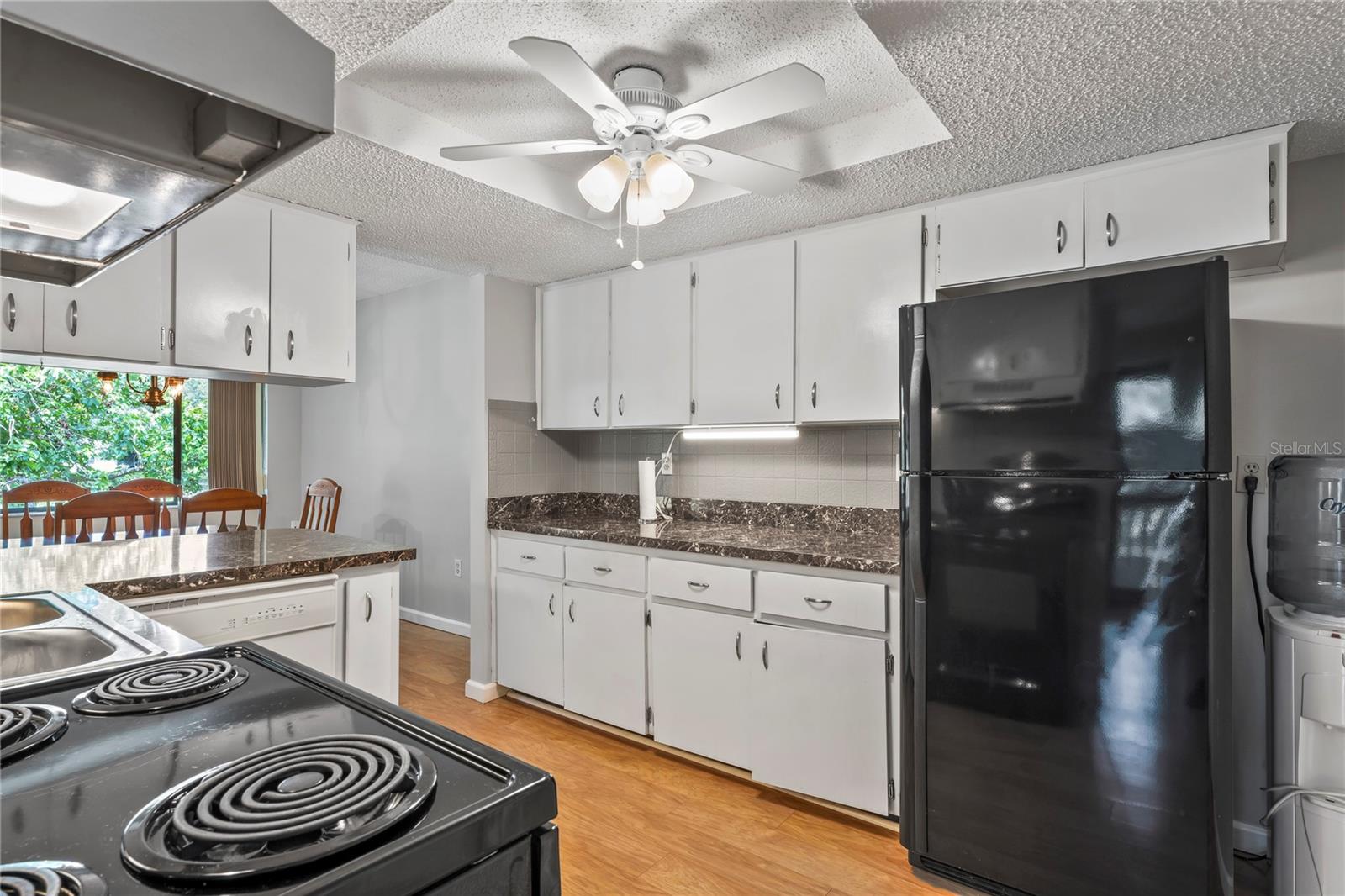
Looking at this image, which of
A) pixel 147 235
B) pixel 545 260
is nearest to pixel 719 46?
pixel 147 235

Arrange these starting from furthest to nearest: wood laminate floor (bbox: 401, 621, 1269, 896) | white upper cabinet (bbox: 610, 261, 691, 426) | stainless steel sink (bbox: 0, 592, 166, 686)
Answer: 1. white upper cabinet (bbox: 610, 261, 691, 426)
2. wood laminate floor (bbox: 401, 621, 1269, 896)
3. stainless steel sink (bbox: 0, 592, 166, 686)

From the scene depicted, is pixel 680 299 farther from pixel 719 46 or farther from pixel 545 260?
pixel 719 46

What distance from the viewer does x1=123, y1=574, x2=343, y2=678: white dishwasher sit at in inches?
72.2

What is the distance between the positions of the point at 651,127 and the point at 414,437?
3785 mm

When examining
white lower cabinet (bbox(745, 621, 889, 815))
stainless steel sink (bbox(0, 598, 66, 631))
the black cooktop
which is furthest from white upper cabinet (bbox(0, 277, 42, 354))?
white lower cabinet (bbox(745, 621, 889, 815))

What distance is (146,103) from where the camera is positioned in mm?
772

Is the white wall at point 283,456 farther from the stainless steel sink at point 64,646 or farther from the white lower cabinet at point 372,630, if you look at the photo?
the stainless steel sink at point 64,646

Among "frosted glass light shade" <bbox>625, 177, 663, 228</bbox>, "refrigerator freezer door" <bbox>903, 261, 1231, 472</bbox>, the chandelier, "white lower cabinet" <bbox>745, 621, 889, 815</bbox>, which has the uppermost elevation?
"frosted glass light shade" <bbox>625, 177, 663, 228</bbox>

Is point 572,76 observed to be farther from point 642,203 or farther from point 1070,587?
point 1070,587

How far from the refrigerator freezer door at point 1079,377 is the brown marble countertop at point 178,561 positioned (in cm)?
179

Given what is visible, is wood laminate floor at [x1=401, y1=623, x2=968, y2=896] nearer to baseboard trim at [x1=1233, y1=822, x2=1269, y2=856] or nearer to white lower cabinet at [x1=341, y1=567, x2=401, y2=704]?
white lower cabinet at [x1=341, y1=567, x2=401, y2=704]

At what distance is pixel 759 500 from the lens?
331cm

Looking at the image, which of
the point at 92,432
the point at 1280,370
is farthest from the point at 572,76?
the point at 92,432

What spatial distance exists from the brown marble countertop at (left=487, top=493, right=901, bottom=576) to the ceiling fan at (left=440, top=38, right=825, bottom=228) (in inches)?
48.7
